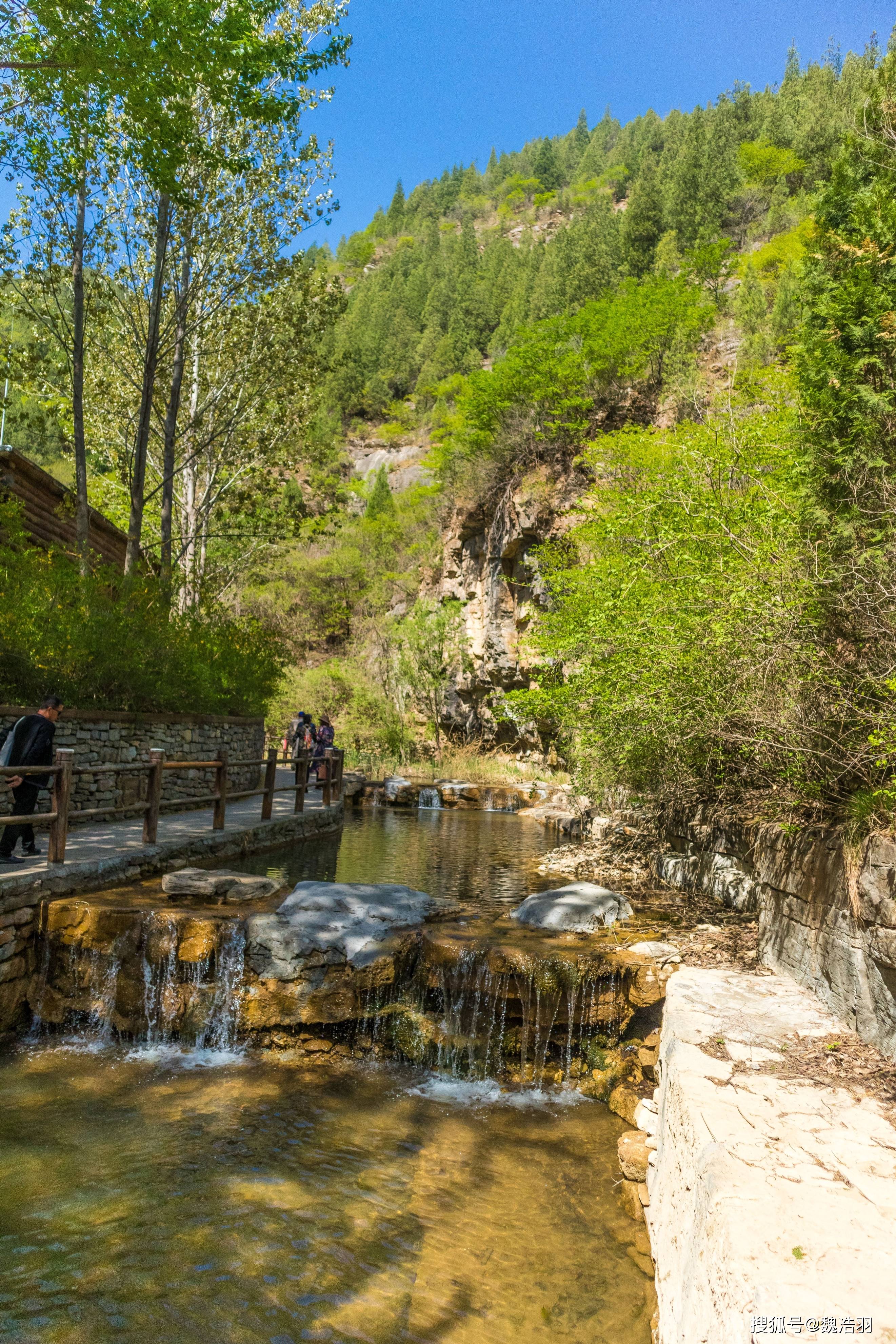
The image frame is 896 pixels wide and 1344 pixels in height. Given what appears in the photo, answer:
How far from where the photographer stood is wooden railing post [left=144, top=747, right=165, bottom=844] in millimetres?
8664

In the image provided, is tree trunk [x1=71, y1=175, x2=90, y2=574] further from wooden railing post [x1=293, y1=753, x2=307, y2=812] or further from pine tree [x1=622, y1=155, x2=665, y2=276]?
pine tree [x1=622, y1=155, x2=665, y2=276]

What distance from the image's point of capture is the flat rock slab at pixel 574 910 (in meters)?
7.24

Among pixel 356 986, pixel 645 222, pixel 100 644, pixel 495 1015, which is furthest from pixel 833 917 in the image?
pixel 645 222

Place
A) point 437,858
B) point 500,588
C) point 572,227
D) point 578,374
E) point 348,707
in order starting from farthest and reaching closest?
point 572,227
point 348,707
point 500,588
point 578,374
point 437,858

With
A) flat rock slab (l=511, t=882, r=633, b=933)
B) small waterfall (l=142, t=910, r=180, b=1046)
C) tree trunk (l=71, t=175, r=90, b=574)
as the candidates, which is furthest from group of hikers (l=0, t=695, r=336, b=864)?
tree trunk (l=71, t=175, r=90, b=574)

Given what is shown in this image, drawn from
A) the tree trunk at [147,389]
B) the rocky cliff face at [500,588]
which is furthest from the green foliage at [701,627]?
the rocky cliff face at [500,588]

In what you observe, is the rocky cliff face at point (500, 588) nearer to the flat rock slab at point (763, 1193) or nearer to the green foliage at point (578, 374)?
the green foliage at point (578, 374)

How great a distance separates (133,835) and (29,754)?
89.3 inches

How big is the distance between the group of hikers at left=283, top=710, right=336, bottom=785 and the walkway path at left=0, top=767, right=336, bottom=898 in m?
2.93

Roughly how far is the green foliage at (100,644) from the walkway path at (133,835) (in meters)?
1.75

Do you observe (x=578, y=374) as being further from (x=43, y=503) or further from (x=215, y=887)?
(x=215, y=887)

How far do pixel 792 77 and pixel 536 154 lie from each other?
55678mm

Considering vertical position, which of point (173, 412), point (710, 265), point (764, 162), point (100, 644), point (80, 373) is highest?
point (764, 162)

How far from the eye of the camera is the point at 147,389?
1359 centimetres
